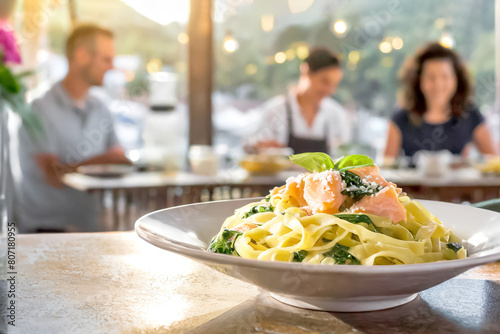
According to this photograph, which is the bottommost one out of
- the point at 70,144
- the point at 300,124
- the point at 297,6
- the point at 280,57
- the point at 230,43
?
the point at 70,144

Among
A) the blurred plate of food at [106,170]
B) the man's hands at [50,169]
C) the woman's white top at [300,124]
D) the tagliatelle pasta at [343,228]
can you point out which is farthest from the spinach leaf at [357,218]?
the woman's white top at [300,124]

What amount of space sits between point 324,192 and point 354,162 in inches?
4.2

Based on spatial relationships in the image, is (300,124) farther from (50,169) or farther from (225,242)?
(225,242)

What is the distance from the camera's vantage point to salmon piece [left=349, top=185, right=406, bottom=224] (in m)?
0.81

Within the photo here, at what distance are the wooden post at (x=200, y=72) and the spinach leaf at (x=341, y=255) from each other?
4.17m

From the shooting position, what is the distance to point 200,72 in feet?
15.8

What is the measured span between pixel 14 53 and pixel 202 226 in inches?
51.1

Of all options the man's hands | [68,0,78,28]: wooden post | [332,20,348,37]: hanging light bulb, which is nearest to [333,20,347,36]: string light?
[332,20,348,37]: hanging light bulb

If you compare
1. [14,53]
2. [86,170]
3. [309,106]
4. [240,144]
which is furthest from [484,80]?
[14,53]

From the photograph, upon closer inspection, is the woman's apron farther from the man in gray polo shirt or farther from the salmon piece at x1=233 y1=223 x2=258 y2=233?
the salmon piece at x1=233 y1=223 x2=258 y2=233

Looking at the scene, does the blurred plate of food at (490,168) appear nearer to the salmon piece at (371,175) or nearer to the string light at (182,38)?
the string light at (182,38)

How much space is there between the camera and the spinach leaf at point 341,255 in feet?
2.51

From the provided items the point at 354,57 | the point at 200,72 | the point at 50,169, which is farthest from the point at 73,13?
the point at 354,57

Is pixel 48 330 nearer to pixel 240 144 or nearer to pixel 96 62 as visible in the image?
pixel 96 62
